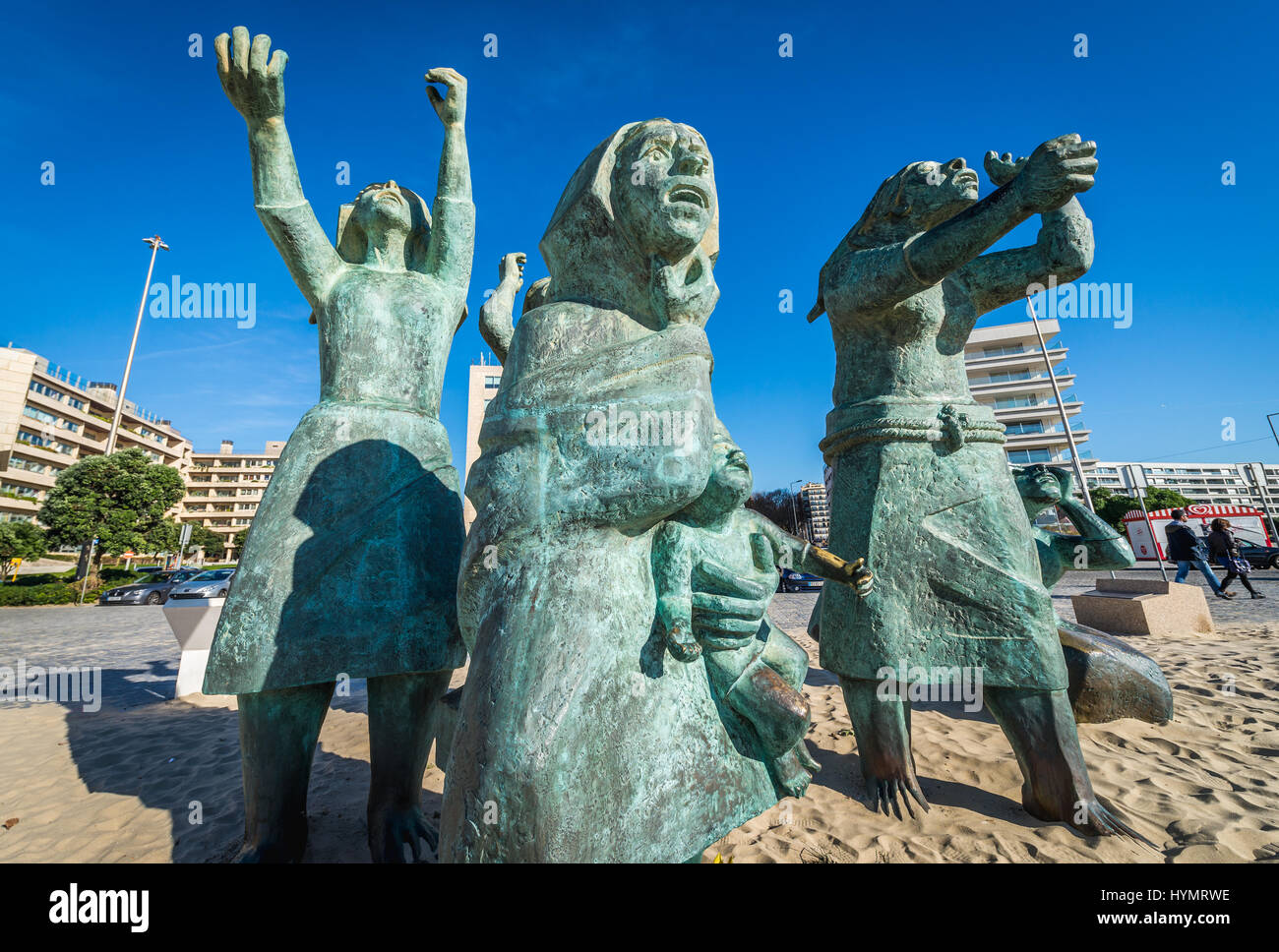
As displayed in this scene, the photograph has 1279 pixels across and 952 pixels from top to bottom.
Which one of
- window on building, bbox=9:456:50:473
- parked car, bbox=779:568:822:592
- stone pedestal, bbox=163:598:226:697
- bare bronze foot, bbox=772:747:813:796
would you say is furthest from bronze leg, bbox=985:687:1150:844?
Answer: window on building, bbox=9:456:50:473

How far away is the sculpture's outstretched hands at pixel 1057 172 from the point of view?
2.14m

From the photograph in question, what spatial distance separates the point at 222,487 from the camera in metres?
65.1

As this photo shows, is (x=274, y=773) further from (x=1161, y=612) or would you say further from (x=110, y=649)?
(x=110, y=649)

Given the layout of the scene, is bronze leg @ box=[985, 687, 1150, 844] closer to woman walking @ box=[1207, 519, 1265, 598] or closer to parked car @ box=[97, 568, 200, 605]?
woman walking @ box=[1207, 519, 1265, 598]

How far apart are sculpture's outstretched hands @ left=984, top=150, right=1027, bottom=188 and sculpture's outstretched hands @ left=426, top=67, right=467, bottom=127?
7.55ft

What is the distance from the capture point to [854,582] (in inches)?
63.7

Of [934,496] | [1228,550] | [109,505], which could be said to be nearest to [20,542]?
[109,505]

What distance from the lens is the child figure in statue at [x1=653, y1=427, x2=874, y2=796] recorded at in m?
1.43

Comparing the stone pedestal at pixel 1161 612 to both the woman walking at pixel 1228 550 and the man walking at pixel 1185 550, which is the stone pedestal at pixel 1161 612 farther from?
the woman walking at pixel 1228 550

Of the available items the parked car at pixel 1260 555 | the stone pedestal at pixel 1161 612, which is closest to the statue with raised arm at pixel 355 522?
the stone pedestal at pixel 1161 612
